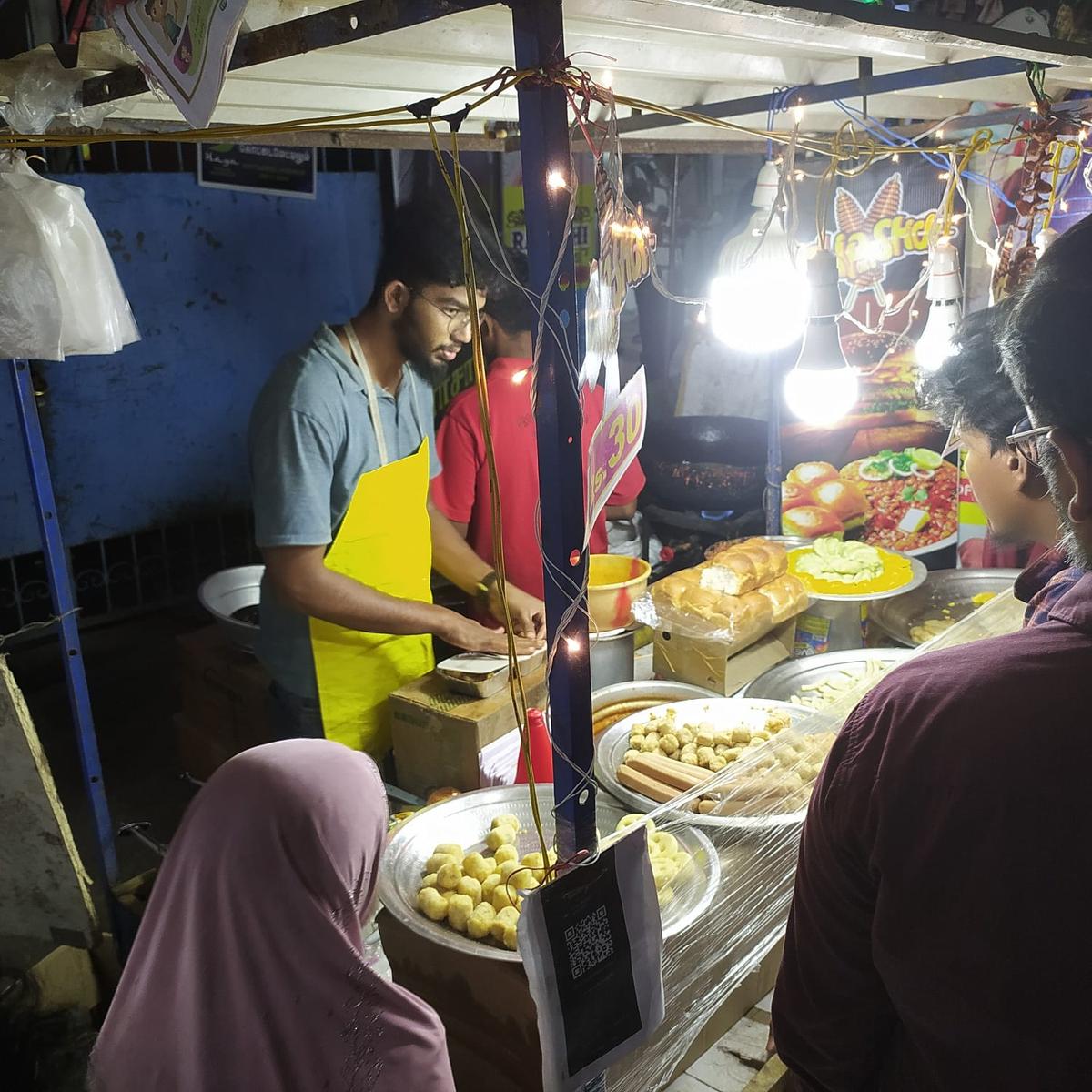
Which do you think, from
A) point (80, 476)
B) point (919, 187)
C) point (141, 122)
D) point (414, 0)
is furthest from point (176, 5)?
point (80, 476)

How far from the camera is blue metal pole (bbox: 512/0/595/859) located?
1.25 m

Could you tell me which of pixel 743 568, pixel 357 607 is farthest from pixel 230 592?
pixel 743 568

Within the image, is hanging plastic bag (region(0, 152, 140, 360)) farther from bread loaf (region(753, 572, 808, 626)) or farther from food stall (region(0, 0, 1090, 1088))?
bread loaf (region(753, 572, 808, 626))

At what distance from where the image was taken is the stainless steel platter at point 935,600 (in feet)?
11.8

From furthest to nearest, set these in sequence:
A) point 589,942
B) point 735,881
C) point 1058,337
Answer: point 735,881, point 589,942, point 1058,337

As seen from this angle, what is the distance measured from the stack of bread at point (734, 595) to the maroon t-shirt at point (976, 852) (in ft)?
5.64

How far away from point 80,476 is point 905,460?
16.8 ft

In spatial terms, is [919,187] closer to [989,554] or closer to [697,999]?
[989,554]

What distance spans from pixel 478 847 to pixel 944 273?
2.24 meters

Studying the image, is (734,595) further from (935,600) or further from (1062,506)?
(1062,506)

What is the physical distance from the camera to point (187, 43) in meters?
1.40

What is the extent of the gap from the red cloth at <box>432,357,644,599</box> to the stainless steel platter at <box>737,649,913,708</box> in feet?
3.75

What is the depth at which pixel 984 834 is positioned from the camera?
1.21 meters

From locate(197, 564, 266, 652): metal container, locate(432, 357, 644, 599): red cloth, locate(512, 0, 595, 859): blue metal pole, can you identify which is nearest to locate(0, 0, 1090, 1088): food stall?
locate(512, 0, 595, 859): blue metal pole
